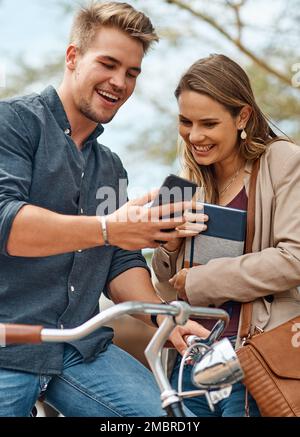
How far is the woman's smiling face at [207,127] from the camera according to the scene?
2600 mm

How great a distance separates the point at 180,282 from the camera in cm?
256

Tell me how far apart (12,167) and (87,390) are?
712mm

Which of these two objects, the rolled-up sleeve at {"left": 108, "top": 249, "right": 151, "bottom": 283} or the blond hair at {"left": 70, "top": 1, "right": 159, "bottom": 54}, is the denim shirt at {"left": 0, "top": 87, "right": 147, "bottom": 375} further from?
the blond hair at {"left": 70, "top": 1, "right": 159, "bottom": 54}

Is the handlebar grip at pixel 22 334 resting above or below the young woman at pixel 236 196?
below

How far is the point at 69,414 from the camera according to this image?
2.46 metres

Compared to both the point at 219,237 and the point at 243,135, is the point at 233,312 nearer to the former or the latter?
the point at 219,237

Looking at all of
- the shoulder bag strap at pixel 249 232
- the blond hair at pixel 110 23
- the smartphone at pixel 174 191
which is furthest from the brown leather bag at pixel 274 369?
the blond hair at pixel 110 23

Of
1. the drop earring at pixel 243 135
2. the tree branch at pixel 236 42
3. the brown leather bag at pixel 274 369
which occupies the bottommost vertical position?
the brown leather bag at pixel 274 369

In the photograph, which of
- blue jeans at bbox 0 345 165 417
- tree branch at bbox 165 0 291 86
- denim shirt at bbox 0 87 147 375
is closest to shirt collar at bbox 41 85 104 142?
denim shirt at bbox 0 87 147 375

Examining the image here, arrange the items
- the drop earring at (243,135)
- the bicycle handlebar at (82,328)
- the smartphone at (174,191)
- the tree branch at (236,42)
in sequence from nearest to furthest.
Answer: the bicycle handlebar at (82,328)
the smartphone at (174,191)
the drop earring at (243,135)
the tree branch at (236,42)

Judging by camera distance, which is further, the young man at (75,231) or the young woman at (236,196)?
the young woman at (236,196)

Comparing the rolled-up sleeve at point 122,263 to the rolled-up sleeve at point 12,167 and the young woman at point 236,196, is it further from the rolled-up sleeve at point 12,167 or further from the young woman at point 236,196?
the rolled-up sleeve at point 12,167

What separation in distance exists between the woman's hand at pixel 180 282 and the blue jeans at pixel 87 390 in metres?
0.28
